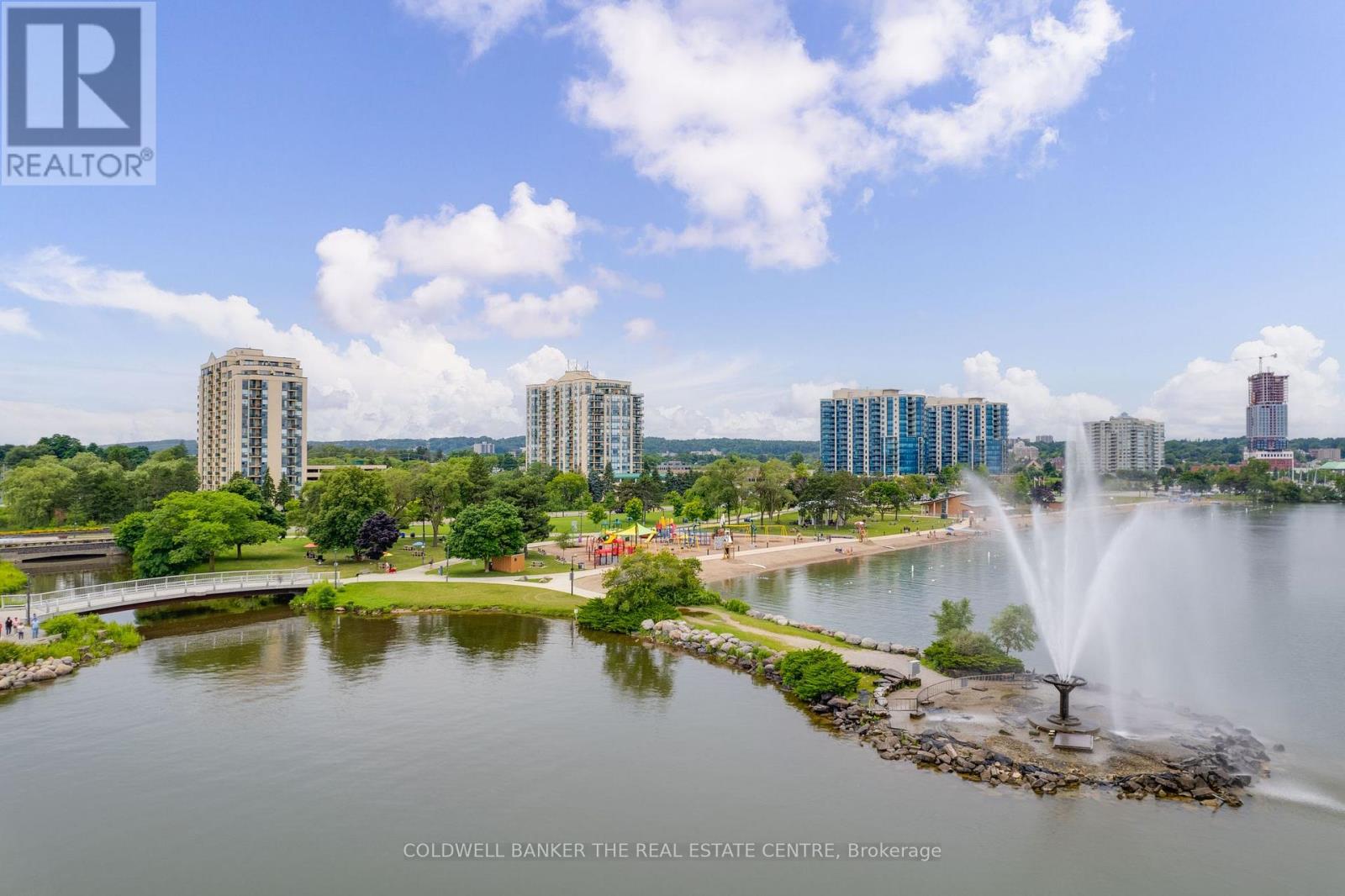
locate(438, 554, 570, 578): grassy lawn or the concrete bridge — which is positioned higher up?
the concrete bridge

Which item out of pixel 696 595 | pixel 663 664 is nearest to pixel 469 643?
pixel 663 664

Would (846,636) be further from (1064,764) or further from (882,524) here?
(882,524)

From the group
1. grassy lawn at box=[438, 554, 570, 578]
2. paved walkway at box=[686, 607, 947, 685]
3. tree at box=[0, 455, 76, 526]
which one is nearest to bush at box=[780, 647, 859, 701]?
paved walkway at box=[686, 607, 947, 685]

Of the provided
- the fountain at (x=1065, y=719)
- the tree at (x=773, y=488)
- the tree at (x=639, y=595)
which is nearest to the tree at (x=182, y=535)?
the tree at (x=639, y=595)

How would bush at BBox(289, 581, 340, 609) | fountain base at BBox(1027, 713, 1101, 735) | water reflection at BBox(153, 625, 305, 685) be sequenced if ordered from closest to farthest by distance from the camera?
fountain base at BBox(1027, 713, 1101, 735) < water reflection at BBox(153, 625, 305, 685) < bush at BBox(289, 581, 340, 609)

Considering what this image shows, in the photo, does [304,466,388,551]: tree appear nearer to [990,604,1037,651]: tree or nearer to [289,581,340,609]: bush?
[289,581,340,609]: bush

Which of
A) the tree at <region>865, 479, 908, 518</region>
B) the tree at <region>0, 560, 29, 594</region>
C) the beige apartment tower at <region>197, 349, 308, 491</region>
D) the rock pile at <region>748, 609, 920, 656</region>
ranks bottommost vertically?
the rock pile at <region>748, 609, 920, 656</region>
